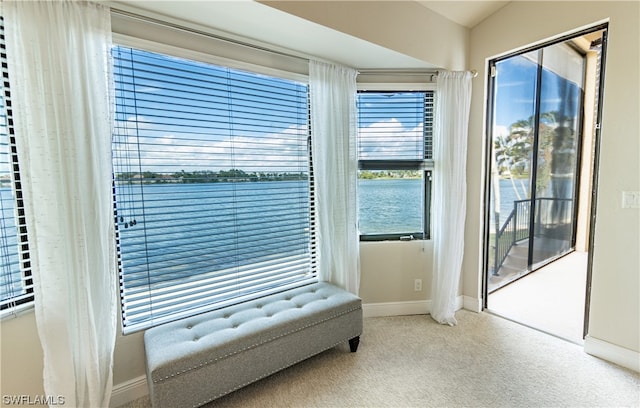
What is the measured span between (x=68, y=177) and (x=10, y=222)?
37cm

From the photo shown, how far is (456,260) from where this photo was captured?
2.73m

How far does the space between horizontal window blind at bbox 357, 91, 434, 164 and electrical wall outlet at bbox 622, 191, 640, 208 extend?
1.37m

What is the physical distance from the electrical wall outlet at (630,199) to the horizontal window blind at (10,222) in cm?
359

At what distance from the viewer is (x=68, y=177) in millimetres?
1441

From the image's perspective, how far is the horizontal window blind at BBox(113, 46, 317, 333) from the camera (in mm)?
1781

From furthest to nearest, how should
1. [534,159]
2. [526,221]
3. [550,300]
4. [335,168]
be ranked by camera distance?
[526,221] → [534,159] → [550,300] → [335,168]

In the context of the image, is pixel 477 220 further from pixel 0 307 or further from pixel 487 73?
pixel 0 307

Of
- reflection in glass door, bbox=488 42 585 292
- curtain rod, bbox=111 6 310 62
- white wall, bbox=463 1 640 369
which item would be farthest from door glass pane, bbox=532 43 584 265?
curtain rod, bbox=111 6 310 62

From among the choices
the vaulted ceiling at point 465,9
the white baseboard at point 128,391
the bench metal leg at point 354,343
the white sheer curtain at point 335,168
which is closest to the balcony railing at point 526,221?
the white sheer curtain at point 335,168

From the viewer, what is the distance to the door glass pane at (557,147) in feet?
11.9

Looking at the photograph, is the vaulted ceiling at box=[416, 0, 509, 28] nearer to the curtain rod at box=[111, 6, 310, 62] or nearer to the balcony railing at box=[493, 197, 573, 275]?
the curtain rod at box=[111, 6, 310, 62]

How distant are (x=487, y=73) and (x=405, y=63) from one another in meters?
0.84

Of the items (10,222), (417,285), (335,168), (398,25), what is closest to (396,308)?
(417,285)

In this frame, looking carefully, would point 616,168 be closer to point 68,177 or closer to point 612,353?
point 612,353
